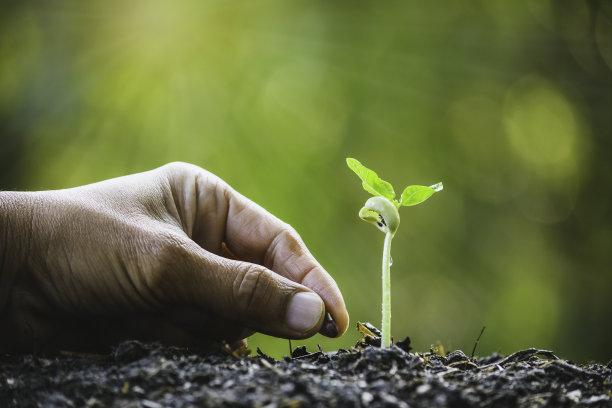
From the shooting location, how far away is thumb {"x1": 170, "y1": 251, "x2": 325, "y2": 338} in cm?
96

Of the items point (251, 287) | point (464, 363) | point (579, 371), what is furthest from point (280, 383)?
point (579, 371)

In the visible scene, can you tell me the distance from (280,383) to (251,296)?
1.16 feet

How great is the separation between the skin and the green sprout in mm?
236

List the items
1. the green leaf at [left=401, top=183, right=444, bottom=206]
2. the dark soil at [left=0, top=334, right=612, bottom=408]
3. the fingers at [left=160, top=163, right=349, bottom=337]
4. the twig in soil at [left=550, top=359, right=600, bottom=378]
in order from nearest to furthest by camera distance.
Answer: the dark soil at [left=0, top=334, right=612, bottom=408] → the twig in soil at [left=550, top=359, right=600, bottom=378] → the green leaf at [left=401, top=183, right=444, bottom=206] → the fingers at [left=160, top=163, right=349, bottom=337]

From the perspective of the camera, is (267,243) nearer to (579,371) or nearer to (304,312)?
(304,312)

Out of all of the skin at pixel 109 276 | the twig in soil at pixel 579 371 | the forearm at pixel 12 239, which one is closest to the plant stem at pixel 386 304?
the skin at pixel 109 276

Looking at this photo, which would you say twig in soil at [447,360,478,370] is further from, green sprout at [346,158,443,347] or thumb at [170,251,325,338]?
thumb at [170,251,325,338]

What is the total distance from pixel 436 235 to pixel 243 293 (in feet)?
6.83

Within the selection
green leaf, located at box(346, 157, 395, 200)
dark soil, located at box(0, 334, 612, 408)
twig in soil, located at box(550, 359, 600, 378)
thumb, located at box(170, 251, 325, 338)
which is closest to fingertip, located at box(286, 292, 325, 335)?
thumb, located at box(170, 251, 325, 338)

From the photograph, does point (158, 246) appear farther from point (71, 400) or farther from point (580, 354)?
point (580, 354)

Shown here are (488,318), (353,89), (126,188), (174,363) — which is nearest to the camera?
(174,363)

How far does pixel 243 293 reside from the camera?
38.3 inches

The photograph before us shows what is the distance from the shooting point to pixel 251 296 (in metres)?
0.98

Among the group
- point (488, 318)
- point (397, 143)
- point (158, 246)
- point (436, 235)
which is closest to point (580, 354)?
point (488, 318)
